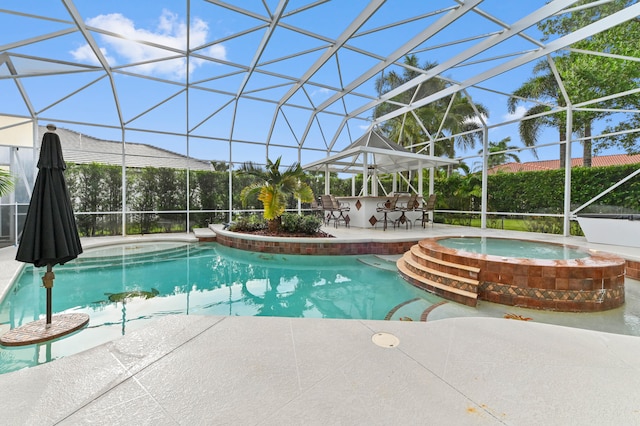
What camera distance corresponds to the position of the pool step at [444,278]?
4496 millimetres

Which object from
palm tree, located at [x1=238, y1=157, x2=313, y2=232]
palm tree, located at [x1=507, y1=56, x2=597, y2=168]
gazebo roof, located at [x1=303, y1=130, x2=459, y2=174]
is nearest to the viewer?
palm tree, located at [x1=238, y1=157, x2=313, y2=232]

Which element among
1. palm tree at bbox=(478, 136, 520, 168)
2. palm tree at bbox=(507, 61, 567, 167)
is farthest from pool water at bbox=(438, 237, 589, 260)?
palm tree at bbox=(478, 136, 520, 168)

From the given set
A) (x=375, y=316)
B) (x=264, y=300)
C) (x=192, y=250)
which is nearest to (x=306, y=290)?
(x=264, y=300)

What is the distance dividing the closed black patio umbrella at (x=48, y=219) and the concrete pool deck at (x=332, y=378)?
1.56 meters

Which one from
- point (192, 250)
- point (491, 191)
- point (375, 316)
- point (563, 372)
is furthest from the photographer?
point (491, 191)

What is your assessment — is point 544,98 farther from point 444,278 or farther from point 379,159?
point 444,278

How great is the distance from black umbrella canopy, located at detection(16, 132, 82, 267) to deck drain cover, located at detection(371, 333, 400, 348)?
349cm

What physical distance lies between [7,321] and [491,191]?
15242 millimetres

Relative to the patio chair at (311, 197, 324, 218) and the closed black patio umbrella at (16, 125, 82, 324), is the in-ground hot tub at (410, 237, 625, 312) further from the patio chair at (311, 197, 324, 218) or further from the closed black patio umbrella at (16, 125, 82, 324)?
the patio chair at (311, 197, 324, 218)

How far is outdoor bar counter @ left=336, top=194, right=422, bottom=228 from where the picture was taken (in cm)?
1114

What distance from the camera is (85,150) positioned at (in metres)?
10.9

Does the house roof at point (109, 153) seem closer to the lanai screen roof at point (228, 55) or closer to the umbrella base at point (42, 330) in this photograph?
the lanai screen roof at point (228, 55)

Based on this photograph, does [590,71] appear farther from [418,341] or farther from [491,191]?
[418,341]

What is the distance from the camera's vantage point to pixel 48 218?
3117 millimetres
